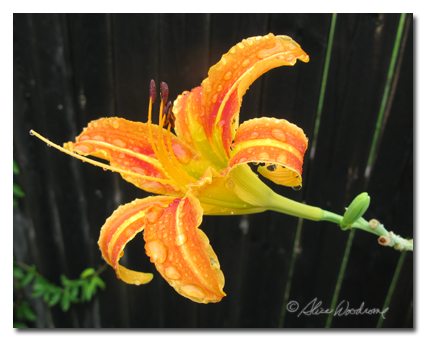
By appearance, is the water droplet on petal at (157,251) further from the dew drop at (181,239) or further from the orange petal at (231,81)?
the orange petal at (231,81)

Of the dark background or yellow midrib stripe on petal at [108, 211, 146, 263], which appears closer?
yellow midrib stripe on petal at [108, 211, 146, 263]

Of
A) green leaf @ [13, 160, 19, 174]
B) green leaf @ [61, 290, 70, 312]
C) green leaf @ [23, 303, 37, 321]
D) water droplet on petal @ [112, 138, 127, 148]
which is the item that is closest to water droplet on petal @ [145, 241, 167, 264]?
water droplet on petal @ [112, 138, 127, 148]

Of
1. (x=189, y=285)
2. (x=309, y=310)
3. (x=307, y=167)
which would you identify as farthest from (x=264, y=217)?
(x=189, y=285)

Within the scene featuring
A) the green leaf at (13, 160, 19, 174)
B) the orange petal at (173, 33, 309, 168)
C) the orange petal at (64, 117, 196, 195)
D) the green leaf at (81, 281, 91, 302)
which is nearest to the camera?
the orange petal at (173, 33, 309, 168)

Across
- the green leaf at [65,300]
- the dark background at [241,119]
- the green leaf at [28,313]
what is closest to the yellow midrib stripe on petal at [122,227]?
the dark background at [241,119]

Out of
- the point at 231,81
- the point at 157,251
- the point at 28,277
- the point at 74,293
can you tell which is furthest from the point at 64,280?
the point at 231,81

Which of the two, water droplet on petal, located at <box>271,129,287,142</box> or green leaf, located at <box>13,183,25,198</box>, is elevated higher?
water droplet on petal, located at <box>271,129,287,142</box>

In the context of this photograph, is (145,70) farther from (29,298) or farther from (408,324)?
(408,324)

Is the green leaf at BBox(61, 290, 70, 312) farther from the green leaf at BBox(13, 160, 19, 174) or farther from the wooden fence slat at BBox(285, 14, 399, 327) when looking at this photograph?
the wooden fence slat at BBox(285, 14, 399, 327)
